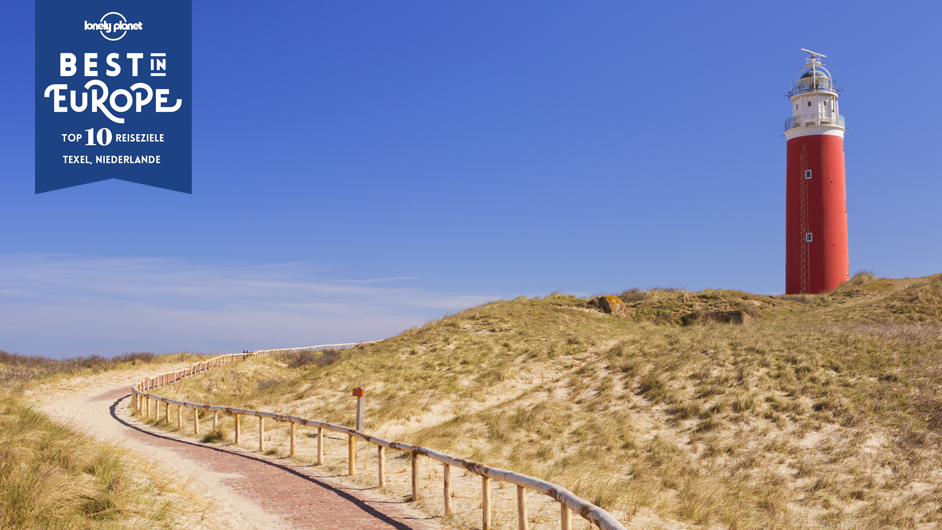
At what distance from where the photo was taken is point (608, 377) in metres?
22.5

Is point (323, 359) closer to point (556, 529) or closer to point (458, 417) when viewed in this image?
point (458, 417)

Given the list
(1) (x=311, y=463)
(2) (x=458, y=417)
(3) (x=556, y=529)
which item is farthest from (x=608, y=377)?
(3) (x=556, y=529)

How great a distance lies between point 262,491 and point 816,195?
146ft

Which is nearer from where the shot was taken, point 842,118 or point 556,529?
point 556,529

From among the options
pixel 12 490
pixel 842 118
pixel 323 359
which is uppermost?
pixel 842 118

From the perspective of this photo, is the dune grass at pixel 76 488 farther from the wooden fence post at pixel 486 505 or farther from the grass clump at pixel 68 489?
the wooden fence post at pixel 486 505

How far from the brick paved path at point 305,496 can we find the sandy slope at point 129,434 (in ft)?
0.98

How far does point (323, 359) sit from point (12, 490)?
32983 mm

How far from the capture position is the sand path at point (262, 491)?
354 inches

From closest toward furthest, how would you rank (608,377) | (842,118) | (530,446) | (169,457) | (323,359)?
(169,457) < (530,446) < (608,377) < (323,359) < (842,118)

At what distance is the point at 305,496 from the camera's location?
1058 cm

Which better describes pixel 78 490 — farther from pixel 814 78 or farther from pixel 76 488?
pixel 814 78

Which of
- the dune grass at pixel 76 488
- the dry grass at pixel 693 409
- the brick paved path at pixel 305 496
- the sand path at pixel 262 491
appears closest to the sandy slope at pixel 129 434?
the sand path at pixel 262 491

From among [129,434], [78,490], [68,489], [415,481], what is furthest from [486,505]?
[129,434]
